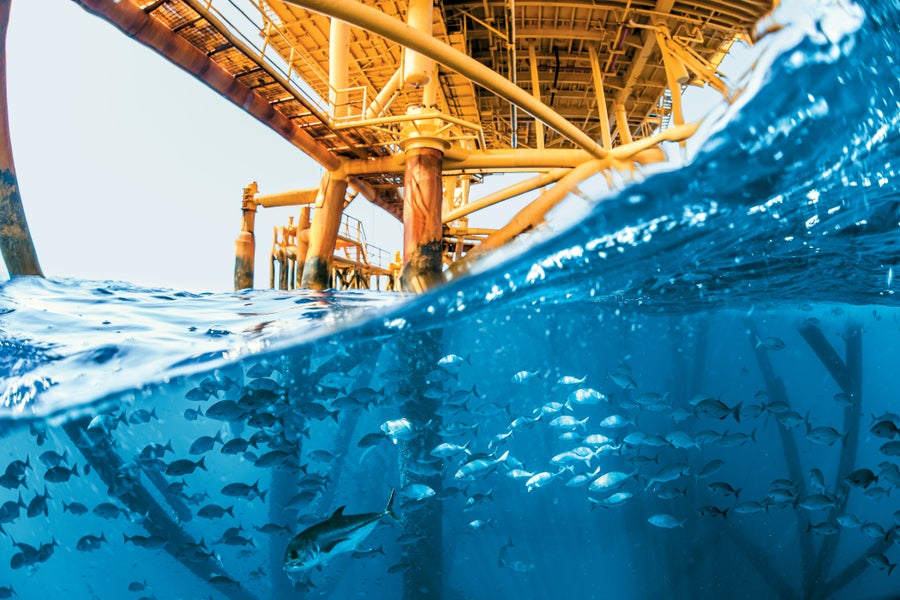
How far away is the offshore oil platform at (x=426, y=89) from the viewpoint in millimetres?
7941

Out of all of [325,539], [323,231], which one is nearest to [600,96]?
[323,231]

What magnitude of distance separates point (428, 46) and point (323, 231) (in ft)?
23.7

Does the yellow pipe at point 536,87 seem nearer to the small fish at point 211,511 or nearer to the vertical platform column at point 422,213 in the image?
the vertical platform column at point 422,213

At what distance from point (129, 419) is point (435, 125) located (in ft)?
26.5

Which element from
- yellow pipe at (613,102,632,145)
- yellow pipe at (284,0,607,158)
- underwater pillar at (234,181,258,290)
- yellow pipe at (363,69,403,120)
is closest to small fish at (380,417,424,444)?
yellow pipe at (284,0,607,158)

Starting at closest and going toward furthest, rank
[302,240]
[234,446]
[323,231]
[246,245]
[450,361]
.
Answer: [234,446]
[450,361]
[323,231]
[246,245]
[302,240]

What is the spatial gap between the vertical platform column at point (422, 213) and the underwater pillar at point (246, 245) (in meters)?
7.11

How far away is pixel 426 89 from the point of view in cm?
1125

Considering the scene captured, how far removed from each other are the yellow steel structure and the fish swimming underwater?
279 cm

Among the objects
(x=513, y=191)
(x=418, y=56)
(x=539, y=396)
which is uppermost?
(x=418, y=56)

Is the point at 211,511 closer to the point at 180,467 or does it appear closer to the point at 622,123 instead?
the point at 180,467

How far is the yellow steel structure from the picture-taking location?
28.1 ft

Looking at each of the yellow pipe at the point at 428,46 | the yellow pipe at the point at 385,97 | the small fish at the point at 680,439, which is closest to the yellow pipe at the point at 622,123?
the yellow pipe at the point at 428,46

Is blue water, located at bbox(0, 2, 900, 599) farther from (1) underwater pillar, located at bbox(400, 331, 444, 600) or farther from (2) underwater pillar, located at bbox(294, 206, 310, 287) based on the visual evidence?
(2) underwater pillar, located at bbox(294, 206, 310, 287)
